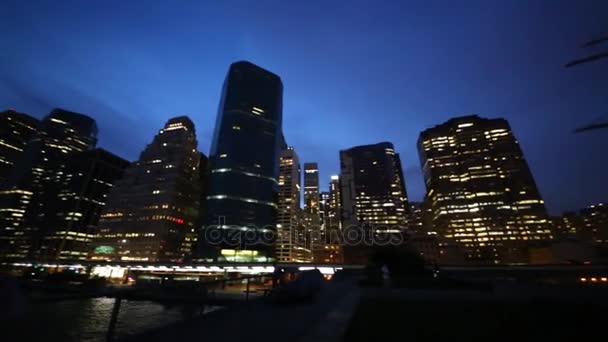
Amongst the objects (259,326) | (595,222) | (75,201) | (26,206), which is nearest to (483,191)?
(595,222)

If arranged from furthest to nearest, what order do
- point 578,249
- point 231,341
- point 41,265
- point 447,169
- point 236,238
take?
point 447,169 → point 236,238 → point 41,265 → point 578,249 → point 231,341

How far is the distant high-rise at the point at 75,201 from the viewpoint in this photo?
154250 millimetres

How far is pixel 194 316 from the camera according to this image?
6.63 m

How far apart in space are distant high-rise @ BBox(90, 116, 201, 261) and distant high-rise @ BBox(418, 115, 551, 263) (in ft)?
509

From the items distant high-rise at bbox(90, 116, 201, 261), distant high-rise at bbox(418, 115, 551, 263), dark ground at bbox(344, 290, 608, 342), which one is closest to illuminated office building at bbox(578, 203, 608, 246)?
distant high-rise at bbox(418, 115, 551, 263)

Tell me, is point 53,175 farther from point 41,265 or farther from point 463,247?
point 463,247

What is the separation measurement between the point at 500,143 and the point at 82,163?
286553 mm

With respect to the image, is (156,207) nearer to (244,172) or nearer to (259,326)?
(244,172)

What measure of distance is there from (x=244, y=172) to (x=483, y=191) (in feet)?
479

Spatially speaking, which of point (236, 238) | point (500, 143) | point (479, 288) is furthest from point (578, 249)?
point (236, 238)

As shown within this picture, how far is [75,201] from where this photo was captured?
16588 centimetres

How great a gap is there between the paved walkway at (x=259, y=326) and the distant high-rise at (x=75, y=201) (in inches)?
7499

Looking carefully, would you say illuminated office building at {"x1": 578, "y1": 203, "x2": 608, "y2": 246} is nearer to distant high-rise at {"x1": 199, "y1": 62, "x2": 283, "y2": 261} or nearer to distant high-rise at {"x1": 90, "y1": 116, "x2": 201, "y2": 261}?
distant high-rise at {"x1": 199, "y1": 62, "x2": 283, "y2": 261}

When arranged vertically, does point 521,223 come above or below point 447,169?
below
